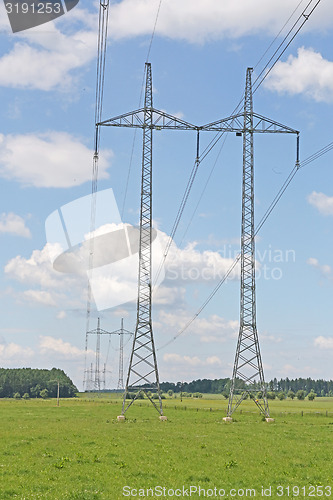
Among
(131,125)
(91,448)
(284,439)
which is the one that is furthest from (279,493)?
(131,125)

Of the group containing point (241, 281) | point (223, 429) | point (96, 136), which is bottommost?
point (223, 429)

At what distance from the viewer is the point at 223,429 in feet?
180

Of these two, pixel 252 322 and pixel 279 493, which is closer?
pixel 279 493

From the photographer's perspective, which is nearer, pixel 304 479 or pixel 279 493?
pixel 279 493

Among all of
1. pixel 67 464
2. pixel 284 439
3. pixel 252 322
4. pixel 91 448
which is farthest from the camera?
pixel 252 322

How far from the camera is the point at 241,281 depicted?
6350cm

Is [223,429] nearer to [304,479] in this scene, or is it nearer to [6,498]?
[304,479]

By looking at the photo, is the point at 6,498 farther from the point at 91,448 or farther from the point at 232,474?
the point at 91,448

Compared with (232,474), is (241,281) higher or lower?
higher

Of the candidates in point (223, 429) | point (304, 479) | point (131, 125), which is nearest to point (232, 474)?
point (304, 479)

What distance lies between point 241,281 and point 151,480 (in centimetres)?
3730

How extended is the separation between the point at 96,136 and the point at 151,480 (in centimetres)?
4559

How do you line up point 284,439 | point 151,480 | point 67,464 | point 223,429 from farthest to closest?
point 223,429 < point 284,439 < point 67,464 < point 151,480

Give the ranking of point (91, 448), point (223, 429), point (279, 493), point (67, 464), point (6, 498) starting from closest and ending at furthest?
point (6, 498), point (279, 493), point (67, 464), point (91, 448), point (223, 429)
